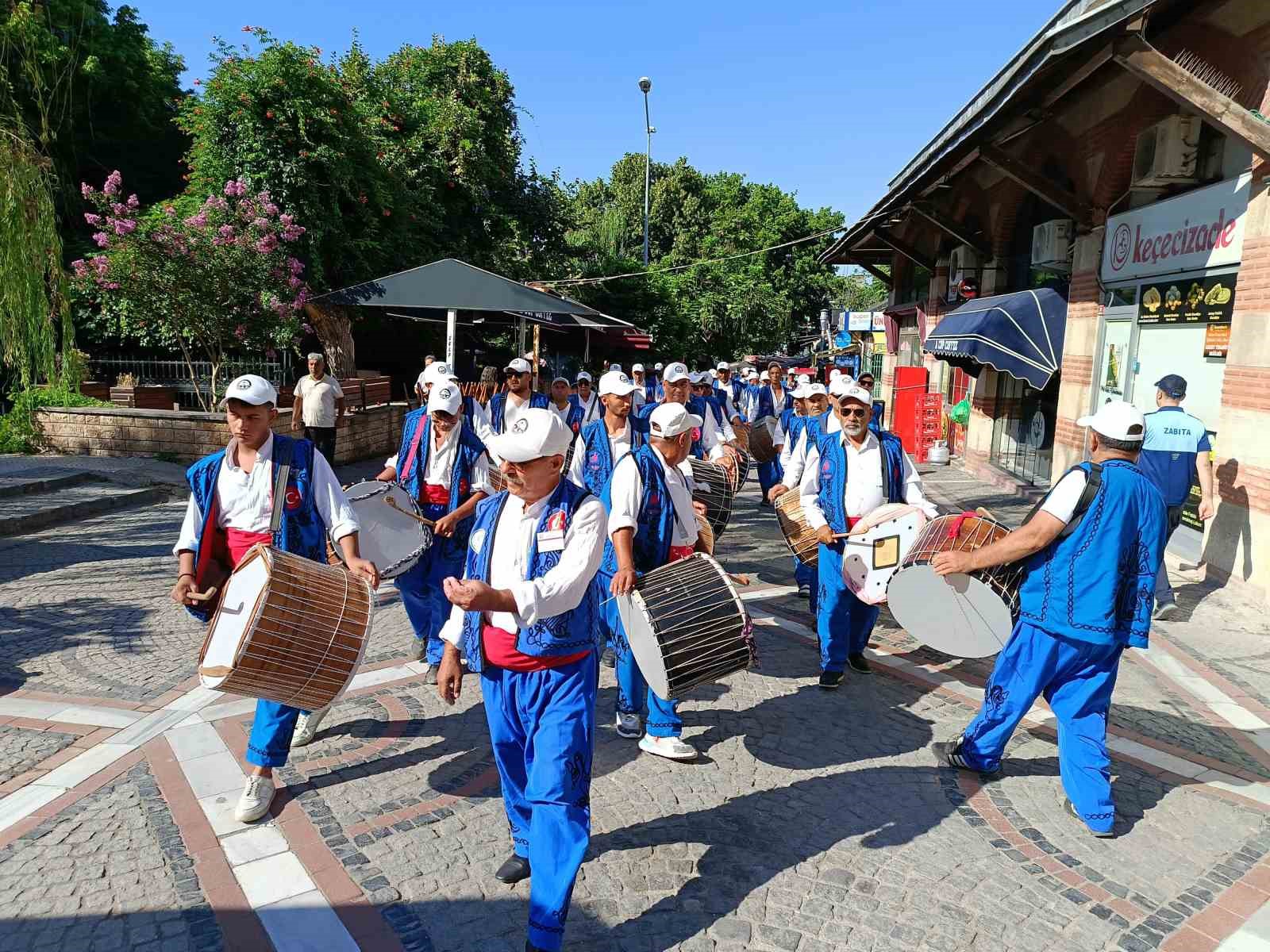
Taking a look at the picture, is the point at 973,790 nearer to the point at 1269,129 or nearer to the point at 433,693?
the point at 433,693

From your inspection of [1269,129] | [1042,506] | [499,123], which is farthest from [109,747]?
[499,123]

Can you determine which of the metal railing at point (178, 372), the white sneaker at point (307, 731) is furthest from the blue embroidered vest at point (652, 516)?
the metal railing at point (178, 372)

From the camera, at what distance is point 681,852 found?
3.88 m

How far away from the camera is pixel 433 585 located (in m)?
5.82

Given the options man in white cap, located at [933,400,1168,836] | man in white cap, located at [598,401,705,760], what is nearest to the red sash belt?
man in white cap, located at [598,401,705,760]

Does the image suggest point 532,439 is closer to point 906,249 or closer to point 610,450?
point 610,450

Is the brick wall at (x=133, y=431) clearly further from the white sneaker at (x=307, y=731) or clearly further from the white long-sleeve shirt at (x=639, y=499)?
the white long-sleeve shirt at (x=639, y=499)

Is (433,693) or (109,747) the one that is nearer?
(109,747)

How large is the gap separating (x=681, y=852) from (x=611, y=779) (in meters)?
0.73

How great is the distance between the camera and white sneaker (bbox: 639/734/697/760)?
470 centimetres

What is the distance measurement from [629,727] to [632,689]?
0.21 m

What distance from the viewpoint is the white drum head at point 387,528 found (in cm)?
532

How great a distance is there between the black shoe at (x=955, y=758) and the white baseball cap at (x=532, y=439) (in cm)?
289

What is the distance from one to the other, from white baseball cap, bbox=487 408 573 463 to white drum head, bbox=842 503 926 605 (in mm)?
2829
